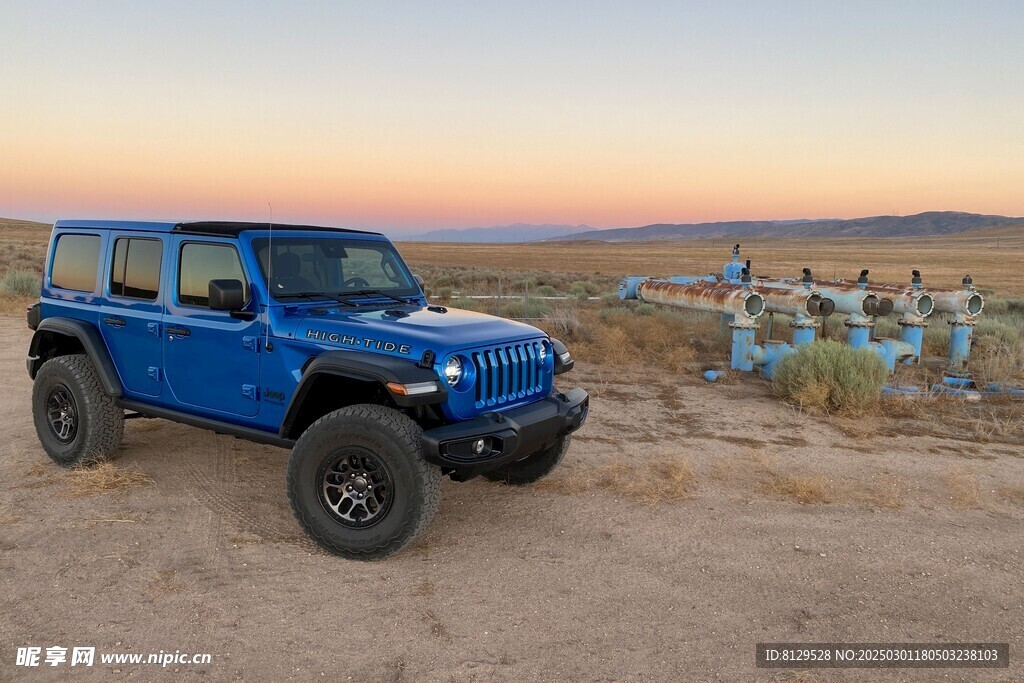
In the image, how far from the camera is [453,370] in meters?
4.36

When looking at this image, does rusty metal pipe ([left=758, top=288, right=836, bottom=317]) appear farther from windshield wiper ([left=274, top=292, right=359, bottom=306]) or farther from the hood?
windshield wiper ([left=274, top=292, right=359, bottom=306])

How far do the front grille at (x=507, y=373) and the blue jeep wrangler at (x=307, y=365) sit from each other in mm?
11

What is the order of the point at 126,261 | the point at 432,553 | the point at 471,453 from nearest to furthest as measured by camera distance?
1. the point at 471,453
2. the point at 432,553
3. the point at 126,261

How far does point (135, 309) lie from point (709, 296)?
8.62 metres

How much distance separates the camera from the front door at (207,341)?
4902 millimetres

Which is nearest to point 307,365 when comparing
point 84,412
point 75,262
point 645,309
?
point 84,412

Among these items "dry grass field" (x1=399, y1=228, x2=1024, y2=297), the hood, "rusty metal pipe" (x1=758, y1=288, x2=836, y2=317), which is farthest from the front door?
"dry grass field" (x1=399, y1=228, x2=1024, y2=297)

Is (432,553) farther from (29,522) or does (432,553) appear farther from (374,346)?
(29,522)

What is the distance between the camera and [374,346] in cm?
442

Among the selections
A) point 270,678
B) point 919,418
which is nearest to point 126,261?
point 270,678

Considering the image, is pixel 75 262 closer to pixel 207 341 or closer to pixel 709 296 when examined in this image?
pixel 207 341

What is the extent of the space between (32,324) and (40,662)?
368cm

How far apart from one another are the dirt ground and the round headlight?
1134mm

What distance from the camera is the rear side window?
231 inches
